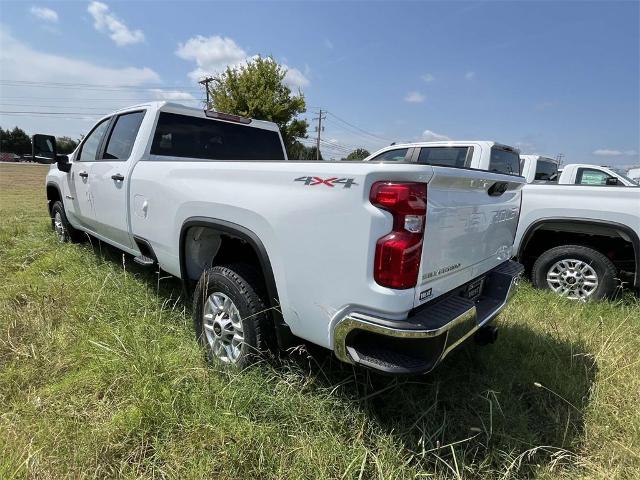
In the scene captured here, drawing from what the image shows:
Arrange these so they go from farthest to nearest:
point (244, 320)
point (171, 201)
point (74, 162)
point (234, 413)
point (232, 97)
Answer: point (232, 97)
point (74, 162)
point (171, 201)
point (244, 320)
point (234, 413)

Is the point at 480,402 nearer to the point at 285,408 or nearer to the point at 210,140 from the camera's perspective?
the point at 285,408

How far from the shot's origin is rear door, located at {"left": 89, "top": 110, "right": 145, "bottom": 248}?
3.76 m

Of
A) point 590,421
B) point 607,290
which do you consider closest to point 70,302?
point 590,421

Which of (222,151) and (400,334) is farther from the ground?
(222,151)

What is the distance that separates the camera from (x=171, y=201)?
3.01 meters

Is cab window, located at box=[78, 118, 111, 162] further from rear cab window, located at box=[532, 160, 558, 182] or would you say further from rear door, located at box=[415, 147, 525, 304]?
rear cab window, located at box=[532, 160, 558, 182]

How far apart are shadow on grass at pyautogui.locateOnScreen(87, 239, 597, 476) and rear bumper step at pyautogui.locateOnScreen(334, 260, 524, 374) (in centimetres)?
54

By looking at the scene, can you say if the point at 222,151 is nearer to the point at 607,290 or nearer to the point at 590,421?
the point at 590,421

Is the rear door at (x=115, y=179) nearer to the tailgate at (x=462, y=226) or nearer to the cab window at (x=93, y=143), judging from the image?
the cab window at (x=93, y=143)

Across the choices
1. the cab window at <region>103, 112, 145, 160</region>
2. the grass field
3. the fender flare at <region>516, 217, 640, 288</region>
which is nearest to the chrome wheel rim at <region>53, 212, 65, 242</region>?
the cab window at <region>103, 112, 145, 160</region>

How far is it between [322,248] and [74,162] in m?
4.48

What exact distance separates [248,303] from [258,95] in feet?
68.2

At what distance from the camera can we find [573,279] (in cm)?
462

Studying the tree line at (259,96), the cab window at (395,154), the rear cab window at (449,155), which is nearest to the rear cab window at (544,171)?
the rear cab window at (449,155)
